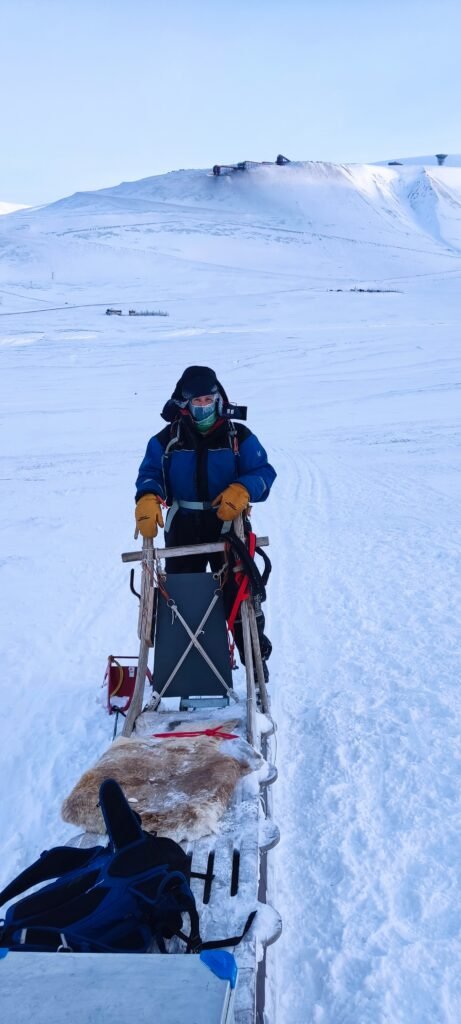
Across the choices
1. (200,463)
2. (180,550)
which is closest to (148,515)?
(180,550)

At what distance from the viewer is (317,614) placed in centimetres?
551

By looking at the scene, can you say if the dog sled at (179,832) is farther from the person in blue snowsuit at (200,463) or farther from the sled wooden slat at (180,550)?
the person in blue snowsuit at (200,463)

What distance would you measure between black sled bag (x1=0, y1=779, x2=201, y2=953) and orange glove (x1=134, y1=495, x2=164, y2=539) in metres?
1.48

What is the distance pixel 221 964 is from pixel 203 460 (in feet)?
7.63

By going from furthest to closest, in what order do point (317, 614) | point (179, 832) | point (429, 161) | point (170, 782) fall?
1. point (429, 161)
2. point (317, 614)
3. point (170, 782)
4. point (179, 832)

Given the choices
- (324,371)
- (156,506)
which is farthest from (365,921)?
(324,371)

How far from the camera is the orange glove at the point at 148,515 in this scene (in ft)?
11.6

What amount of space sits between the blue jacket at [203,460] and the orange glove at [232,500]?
0.33 ft

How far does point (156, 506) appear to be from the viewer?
3572 millimetres

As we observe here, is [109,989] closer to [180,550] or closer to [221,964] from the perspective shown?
→ [221,964]

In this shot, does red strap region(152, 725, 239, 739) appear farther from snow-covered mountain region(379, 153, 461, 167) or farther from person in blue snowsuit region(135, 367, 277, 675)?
snow-covered mountain region(379, 153, 461, 167)

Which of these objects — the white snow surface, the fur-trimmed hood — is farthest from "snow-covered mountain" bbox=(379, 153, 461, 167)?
the fur-trimmed hood

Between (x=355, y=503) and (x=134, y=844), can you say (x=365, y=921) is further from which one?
(x=355, y=503)

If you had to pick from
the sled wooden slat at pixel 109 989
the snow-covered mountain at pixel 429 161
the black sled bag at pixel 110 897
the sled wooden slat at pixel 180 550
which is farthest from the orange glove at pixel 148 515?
the snow-covered mountain at pixel 429 161
